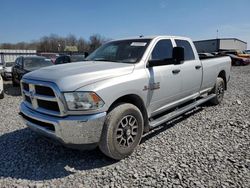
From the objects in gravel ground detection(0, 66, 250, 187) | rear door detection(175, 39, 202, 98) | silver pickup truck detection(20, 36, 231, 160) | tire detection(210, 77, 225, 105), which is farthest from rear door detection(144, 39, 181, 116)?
tire detection(210, 77, 225, 105)

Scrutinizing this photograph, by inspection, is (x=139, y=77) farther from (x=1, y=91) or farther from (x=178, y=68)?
(x=1, y=91)

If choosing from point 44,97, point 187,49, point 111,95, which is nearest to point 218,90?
point 187,49

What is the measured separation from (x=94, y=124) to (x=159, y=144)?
5.14ft

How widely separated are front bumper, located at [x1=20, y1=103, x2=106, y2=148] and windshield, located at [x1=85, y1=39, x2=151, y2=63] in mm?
1406

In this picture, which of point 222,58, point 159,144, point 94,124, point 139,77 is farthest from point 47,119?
point 222,58

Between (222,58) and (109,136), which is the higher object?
(222,58)

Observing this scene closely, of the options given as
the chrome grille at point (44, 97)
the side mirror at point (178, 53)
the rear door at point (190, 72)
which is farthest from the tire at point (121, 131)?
the rear door at point (190, 72)

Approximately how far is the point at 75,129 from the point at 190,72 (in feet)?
9.99

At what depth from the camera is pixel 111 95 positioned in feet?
10.4

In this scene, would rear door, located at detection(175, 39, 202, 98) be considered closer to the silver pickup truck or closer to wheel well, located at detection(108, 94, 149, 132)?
the silver pickup truck

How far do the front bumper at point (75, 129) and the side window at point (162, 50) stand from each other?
1.70 metres

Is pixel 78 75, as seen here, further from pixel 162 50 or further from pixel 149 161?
pixel 162 50

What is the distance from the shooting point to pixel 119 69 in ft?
11.4

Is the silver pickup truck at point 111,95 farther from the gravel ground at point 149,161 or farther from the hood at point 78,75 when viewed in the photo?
the gravel ground at point 149,161
